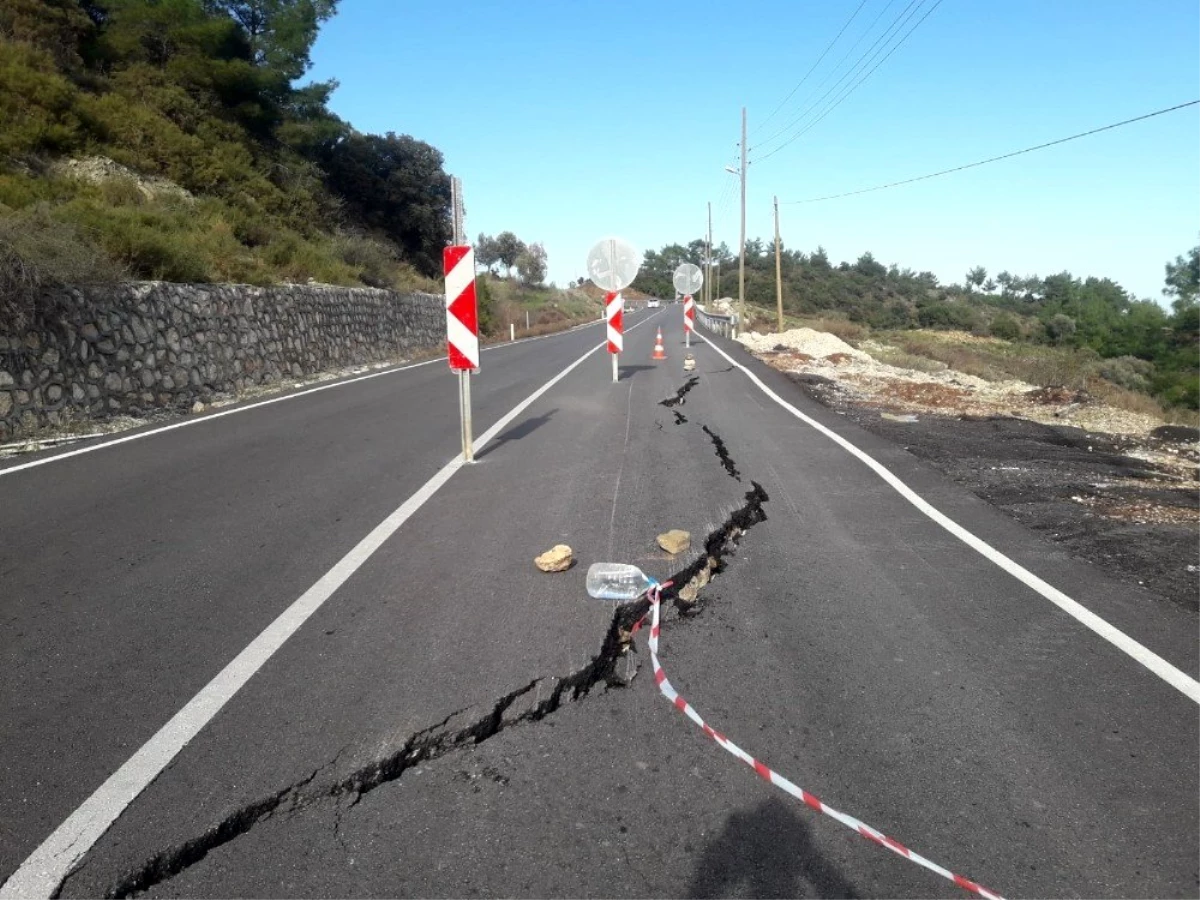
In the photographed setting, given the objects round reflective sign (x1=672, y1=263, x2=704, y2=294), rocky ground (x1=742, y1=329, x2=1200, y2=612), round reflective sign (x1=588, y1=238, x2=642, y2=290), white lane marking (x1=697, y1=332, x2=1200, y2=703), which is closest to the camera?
white lane marking (x1=697, y1=332, x2=1200, y2=703)

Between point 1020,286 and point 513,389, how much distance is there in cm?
12106

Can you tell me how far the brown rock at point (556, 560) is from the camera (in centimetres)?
486

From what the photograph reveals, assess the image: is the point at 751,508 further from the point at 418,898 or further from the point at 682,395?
the point at 682,395

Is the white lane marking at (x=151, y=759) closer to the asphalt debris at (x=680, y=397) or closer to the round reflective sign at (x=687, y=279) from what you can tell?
the asphalt debris at (x=680, y=397)

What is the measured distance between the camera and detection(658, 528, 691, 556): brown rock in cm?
521

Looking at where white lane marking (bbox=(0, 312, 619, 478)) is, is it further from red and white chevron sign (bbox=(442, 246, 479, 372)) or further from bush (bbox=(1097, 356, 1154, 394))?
bush (bbox=(1097, 356, 1154, 394))

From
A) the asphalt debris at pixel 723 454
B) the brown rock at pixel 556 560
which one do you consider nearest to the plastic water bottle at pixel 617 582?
the brown rock at pixel 556 560

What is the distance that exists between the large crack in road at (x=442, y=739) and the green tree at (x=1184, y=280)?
2645 inches

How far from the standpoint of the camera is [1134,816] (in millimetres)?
2666

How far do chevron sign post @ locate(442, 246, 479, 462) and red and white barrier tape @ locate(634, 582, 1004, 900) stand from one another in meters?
4.66

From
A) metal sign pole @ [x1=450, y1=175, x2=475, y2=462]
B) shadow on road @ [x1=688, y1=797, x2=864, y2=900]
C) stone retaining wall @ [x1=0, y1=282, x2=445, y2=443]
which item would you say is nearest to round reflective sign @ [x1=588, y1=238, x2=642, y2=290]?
stone retaining wall @ [x1=0, y1=282, x2=445, y2=443]

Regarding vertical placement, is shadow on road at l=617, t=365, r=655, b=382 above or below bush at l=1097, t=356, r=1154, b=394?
above

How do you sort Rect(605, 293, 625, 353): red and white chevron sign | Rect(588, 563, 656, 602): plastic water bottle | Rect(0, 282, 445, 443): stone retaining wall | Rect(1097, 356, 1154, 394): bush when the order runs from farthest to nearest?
Rect(1097, 356, 1154, 394): bush
Rect(605, 293, 625, 353): red and white chevron sign
Rect(0, 282, 445, 443): stone retaining wall
Rect(588, 563, 656, 602): plastic water bottle

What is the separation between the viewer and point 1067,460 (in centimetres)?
843
